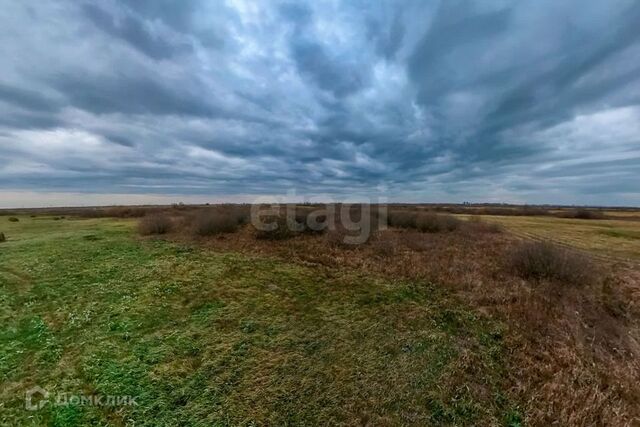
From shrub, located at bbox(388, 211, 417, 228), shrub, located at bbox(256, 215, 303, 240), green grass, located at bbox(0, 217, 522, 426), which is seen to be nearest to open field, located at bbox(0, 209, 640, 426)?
green grass, located at bbox(0, 217, 522, 426)

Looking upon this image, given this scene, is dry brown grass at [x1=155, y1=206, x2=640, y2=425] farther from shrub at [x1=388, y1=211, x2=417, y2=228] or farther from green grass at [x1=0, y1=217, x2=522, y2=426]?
shrub at [x1=388, y1=211, x2=417, y2=228]

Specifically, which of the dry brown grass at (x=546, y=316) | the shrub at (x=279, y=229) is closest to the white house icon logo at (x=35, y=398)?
the dry brown grass at (x=546, y=316)

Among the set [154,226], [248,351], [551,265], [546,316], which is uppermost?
[154,226]

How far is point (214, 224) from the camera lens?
22.1 metres

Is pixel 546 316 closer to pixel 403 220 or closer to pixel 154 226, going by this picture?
pixel 403 220

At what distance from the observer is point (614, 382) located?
5844 millimetres

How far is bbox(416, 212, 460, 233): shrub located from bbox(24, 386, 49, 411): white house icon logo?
24.4m

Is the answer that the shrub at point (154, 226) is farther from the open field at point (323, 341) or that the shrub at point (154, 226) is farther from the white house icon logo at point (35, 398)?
the white house icon logo at point (35, 398)

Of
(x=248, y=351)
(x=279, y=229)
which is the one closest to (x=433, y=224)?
(x=279, y=229)

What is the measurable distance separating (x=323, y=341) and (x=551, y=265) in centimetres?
1020

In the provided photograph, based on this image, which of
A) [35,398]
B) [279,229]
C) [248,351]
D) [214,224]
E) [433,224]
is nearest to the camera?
[35,398]

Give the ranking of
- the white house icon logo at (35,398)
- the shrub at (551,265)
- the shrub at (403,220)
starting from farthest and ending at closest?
the shrub at (403,220) → the shrub at (551,265) → the white house icon logo at (35,398)

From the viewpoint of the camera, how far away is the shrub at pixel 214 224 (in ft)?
71.2

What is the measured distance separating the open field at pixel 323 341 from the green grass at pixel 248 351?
0.11 ft
